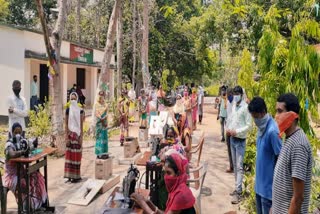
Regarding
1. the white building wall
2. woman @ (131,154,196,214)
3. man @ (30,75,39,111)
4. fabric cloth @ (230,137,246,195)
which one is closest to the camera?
woman @ (131,154,196,214)

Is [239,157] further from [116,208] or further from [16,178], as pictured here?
[16,178]

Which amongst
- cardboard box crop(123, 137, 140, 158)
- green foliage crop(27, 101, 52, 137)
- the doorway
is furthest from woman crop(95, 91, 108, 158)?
the doorway

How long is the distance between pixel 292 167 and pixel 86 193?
4.47 metres

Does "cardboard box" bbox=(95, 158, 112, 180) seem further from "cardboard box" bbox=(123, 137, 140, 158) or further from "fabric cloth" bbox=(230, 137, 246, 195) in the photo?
"fabric cloth" bbox=(230, 137, 246, 195)

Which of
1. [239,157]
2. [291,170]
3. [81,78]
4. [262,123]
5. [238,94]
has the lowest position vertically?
[239,157]

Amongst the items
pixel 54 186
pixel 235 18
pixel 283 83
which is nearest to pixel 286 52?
pixel 283 83

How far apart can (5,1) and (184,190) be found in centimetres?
3597

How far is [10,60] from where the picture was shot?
15734mm

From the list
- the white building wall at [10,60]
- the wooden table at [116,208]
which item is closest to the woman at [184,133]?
the wooden table at [116,208]

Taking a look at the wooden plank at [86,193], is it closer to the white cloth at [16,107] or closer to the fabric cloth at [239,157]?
the white cloth at [16,107]

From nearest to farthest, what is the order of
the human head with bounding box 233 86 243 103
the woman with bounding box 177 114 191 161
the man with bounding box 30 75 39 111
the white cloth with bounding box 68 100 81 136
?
the human head with bounding box 233 86 243 103 < the woman with bounding box 177 114 191 161 < the white cloth with bounding box 68 100 81 136 < the man with bounding box 30 75 39 111

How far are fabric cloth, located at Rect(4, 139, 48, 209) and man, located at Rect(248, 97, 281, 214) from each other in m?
3.15

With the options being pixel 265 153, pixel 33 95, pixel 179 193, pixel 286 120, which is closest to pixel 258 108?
pixel 265 153

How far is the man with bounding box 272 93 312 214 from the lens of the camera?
2.89 meters
